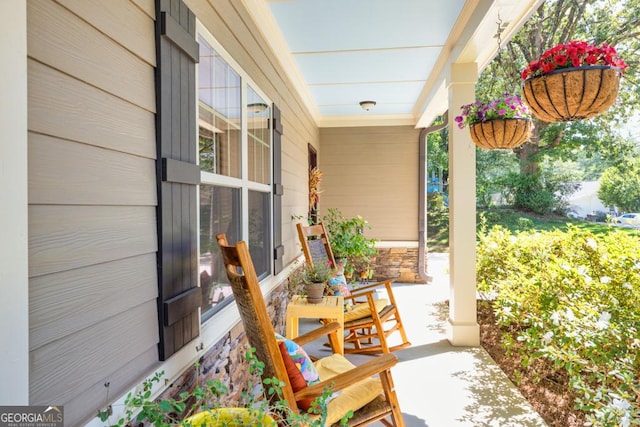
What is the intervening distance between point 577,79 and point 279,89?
2.43m

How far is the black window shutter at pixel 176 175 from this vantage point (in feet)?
4.48

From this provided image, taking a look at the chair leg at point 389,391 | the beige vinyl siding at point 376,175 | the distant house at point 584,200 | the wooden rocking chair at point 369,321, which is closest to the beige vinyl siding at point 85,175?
the chair leg at point 389,391

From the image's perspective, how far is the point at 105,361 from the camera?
109cm

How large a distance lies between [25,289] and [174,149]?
77cm

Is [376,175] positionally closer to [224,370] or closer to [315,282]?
[315,282]

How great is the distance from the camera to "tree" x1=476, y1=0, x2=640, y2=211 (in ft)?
23.6

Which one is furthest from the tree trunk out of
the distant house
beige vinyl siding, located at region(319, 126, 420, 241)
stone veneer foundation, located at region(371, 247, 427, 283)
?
stone veneer foundation, located at region(371, 247, 427, 283)

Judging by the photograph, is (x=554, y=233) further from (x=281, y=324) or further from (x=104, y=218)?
(x=104, y=218)

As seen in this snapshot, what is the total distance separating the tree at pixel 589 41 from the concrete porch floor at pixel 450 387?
3854 millimetres

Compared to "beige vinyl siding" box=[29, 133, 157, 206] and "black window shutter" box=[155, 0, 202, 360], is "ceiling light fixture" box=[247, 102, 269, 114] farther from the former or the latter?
"beige vinyl siding" box=[29, 133, 157, 206]

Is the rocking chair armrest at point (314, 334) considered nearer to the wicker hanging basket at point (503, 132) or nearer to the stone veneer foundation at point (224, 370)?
the stone veneer foundation at point (224, 370)

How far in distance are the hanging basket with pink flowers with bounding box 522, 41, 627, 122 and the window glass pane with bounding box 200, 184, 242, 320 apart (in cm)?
172

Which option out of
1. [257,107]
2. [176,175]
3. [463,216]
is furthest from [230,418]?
[463,216]

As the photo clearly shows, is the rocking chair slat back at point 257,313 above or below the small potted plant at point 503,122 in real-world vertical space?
below
